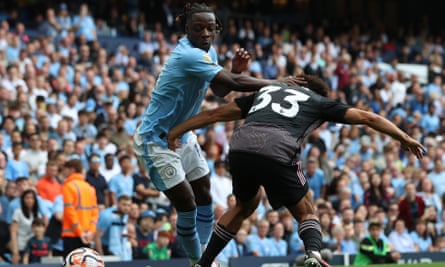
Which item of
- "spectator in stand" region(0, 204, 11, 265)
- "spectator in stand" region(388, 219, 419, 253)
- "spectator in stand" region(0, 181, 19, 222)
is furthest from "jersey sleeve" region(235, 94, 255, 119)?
"spectator in stand" region(388, 219, 419, 253)

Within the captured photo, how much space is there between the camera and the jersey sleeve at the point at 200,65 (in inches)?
406

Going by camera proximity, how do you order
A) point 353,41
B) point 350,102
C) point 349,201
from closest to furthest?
point 349,201 → point 350,102 → point 353,41

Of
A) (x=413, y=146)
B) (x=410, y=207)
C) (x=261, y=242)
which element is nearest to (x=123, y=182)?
(x=261, y=242)

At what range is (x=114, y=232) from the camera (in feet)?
51.6

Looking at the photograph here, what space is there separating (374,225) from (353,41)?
15.7 metres

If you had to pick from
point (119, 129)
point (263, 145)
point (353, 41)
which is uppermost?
point (263, 145)

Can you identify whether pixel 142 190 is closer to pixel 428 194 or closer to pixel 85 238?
pixel 85 238

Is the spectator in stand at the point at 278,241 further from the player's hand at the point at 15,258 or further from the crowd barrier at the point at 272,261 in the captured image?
the player's hand at the point at 15,258

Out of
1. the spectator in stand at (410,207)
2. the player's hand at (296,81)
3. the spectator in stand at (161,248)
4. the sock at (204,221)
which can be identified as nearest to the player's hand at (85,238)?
the spectator in stand at (161,248)

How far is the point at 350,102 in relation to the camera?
1030 inches

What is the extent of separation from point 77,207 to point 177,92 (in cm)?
444

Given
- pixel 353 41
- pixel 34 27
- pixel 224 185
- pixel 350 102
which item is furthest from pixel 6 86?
pixel 353 41

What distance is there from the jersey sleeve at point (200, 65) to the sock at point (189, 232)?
141 centimetres

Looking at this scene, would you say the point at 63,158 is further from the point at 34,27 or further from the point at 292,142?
the point at 34,27
